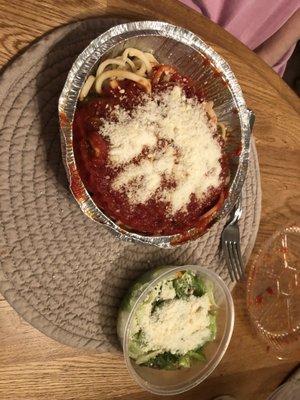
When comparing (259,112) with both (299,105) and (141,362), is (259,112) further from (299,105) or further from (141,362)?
(141,362)

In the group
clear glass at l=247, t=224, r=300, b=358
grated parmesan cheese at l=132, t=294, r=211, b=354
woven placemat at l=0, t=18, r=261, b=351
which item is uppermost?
woven placemat at l=0, t=18, r=261, b=351

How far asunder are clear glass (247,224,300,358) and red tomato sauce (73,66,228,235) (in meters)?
0.41

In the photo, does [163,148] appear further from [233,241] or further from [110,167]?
[233,241]

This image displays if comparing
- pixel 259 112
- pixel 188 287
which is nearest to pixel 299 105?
pixel 259 112

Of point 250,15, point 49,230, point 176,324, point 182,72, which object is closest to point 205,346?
point 176,324

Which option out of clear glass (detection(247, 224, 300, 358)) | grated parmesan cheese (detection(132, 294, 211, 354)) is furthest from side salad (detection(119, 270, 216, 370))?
clear glass (detection(247, 224, 300, 358))

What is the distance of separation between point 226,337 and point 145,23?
0.77m

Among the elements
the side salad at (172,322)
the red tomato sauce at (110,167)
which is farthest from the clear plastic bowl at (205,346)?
the red tomato sauce at (110,167)

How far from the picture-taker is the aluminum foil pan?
1.13 m

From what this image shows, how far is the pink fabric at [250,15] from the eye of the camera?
5.11ft

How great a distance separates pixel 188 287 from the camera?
132 centimetres

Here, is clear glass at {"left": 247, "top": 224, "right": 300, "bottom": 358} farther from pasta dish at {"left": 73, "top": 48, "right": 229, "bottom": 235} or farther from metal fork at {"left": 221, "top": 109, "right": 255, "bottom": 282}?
pasta dish at {"left": 73, "top": 48, "right": 229, "bottom": 235}

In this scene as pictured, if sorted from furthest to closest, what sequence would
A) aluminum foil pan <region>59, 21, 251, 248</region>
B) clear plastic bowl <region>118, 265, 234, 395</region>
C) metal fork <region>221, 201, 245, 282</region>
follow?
metal fork <region>221, 201, 245, 282</region> < clear plastic bowl <region>118, 265, 234, 395</region> < aluminum foil pan <region>59, 21, 251, 248</region>

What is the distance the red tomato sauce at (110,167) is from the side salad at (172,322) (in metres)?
0.14
